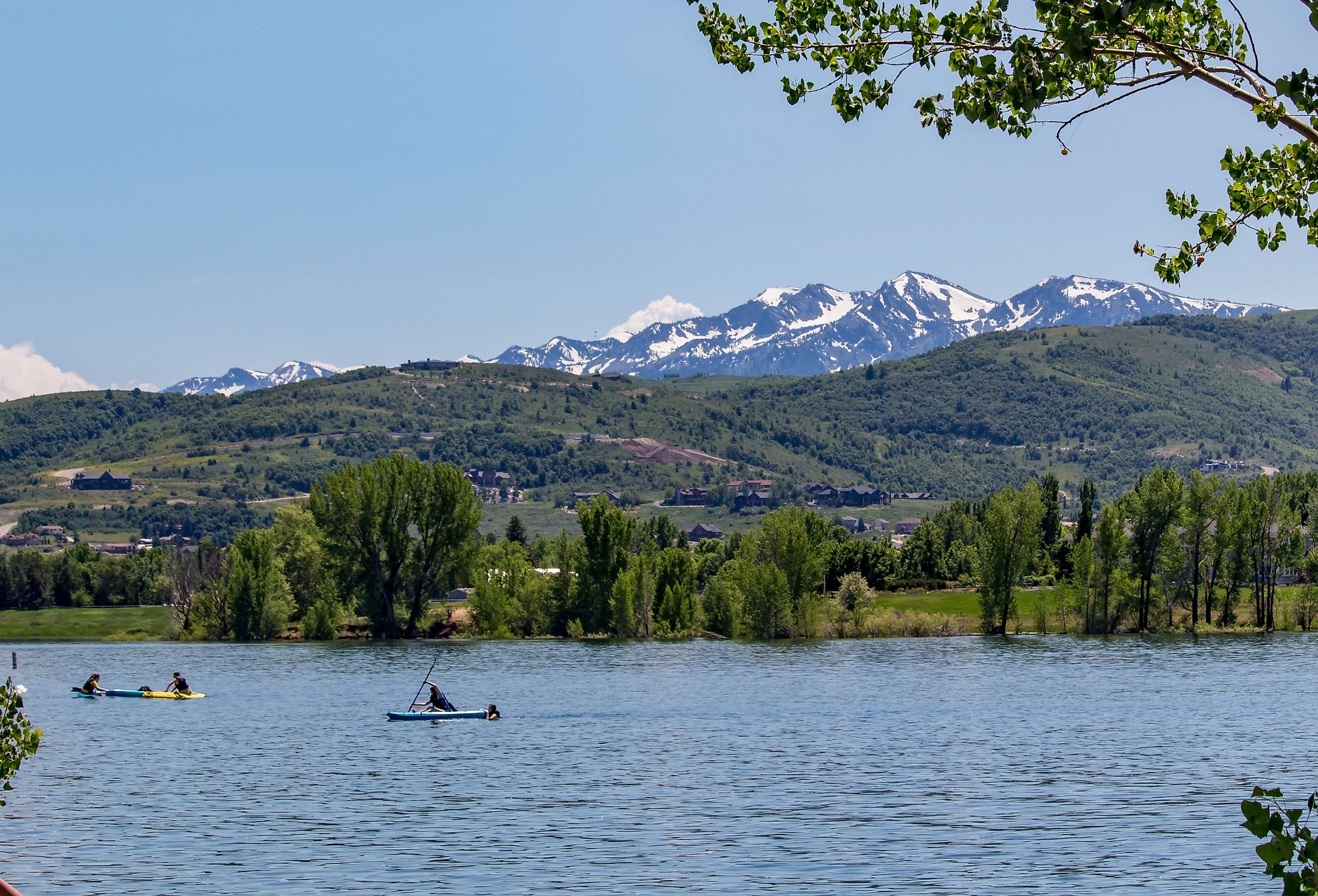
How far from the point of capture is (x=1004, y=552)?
4985 inches

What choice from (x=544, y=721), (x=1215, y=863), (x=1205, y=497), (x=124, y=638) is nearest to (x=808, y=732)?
(x=544, y=721)

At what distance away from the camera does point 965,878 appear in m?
33.4

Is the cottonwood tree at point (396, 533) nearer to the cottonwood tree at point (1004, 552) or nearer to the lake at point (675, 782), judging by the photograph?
the lake at point (675, 782)

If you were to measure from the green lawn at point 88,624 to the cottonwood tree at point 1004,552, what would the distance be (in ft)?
278

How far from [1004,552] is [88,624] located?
358ft

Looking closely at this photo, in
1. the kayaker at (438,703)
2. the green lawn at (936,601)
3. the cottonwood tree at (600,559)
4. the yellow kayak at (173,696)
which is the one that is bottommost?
the yellow kayak at (173,696)

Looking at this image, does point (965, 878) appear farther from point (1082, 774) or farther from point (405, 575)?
point (405, 575)

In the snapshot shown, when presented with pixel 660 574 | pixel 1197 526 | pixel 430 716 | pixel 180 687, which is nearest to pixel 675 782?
pixel 430 716

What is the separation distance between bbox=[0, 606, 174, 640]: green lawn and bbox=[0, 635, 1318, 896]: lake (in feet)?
204

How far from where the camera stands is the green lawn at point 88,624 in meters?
156

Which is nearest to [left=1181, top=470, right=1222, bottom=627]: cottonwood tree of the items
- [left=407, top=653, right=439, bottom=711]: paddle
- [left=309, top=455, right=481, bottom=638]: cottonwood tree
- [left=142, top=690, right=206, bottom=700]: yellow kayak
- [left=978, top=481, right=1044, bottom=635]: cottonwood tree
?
[left=978, top=481, right=1044, bottom=635]: cottonwood tree

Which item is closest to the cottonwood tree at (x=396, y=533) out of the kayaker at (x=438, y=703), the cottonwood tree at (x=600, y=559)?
the cottonwood tree at (x=600, y=559)

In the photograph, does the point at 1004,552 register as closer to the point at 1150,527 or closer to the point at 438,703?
the point at 1150,527

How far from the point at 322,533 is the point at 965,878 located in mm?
105652
